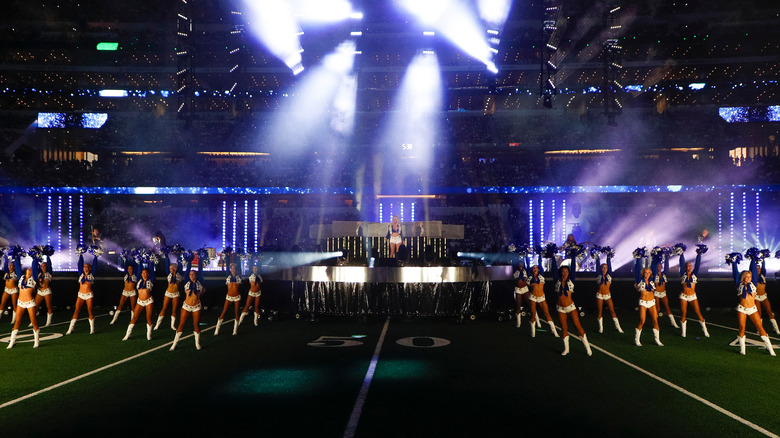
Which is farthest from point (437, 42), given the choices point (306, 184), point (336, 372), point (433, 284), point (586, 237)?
point (336, 372)

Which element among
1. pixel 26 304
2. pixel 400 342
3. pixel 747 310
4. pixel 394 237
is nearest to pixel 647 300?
pixel 747 310

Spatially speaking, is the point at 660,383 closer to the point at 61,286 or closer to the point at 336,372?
the point at 336,372

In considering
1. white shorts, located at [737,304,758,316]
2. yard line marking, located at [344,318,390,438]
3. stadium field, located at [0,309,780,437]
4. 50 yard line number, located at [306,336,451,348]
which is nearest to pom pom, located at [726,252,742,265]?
white shorts, located at [737,304,758,316]

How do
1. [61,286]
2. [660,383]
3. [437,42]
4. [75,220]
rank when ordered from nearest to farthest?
[660,383] → [61,286] → [437,42] → [75,220]

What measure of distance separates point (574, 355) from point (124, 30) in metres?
38.7

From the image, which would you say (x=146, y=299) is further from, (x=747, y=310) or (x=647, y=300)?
(x=747, y=310)

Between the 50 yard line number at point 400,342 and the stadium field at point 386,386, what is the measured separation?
0.07m

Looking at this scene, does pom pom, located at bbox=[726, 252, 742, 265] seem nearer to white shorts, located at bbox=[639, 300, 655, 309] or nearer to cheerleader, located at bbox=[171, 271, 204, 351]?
white shorts, located at bbox=[639, 300, 655, 309]

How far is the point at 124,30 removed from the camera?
36.0 m

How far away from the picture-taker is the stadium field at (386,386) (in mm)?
5441

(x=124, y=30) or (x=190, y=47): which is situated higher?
(x=124, y=30)

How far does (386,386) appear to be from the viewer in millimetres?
7035

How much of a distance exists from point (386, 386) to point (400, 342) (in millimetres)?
3579

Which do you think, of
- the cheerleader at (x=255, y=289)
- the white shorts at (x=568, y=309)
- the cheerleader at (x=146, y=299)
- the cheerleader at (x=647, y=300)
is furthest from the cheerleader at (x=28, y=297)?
the cheerleader at (x=647, y=300)
